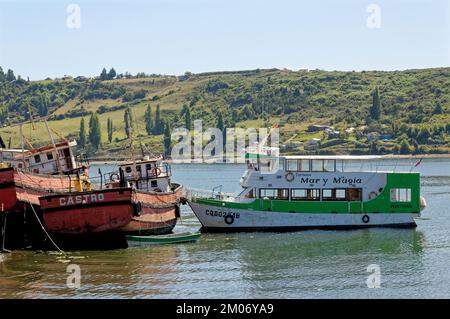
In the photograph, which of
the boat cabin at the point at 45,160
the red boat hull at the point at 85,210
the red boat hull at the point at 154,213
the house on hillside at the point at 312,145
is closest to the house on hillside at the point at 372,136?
the house on hillside at the point at 312,145

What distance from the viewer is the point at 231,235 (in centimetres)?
5269

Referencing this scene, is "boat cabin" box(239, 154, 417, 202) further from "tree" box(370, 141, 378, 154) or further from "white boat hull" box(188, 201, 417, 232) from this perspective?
"tree" box(370, 141, 378, 154)

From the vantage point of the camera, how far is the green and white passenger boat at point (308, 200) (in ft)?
177

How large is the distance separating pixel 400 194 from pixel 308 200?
240 inches

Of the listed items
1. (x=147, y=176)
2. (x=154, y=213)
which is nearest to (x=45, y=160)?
(x=147, y=176)

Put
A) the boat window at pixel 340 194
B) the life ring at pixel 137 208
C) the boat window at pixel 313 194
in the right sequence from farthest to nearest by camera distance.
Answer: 1. the boat window at pixel 340 194
2. the boat window at pixel 313 194
3. the life ring at pixel 137 208

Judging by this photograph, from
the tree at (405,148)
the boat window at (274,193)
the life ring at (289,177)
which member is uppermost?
the life ring at (289,177)

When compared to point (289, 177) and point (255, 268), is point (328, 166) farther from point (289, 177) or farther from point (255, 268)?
point (255, 268)

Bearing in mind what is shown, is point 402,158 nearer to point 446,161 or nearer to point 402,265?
point 446,161

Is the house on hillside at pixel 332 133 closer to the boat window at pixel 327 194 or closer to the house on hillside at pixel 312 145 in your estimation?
the house on hillside at pixel 312 145

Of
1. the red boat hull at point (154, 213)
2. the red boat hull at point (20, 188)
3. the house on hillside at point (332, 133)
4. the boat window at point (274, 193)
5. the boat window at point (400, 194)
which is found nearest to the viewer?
the red boat hull at point (20, 188)

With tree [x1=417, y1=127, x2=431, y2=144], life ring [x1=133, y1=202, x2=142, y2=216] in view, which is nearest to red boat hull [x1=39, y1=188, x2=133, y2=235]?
life ring [x1=133, y1=202, x2=142, y2=216]

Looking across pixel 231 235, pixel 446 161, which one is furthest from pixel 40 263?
pixel 446 161
